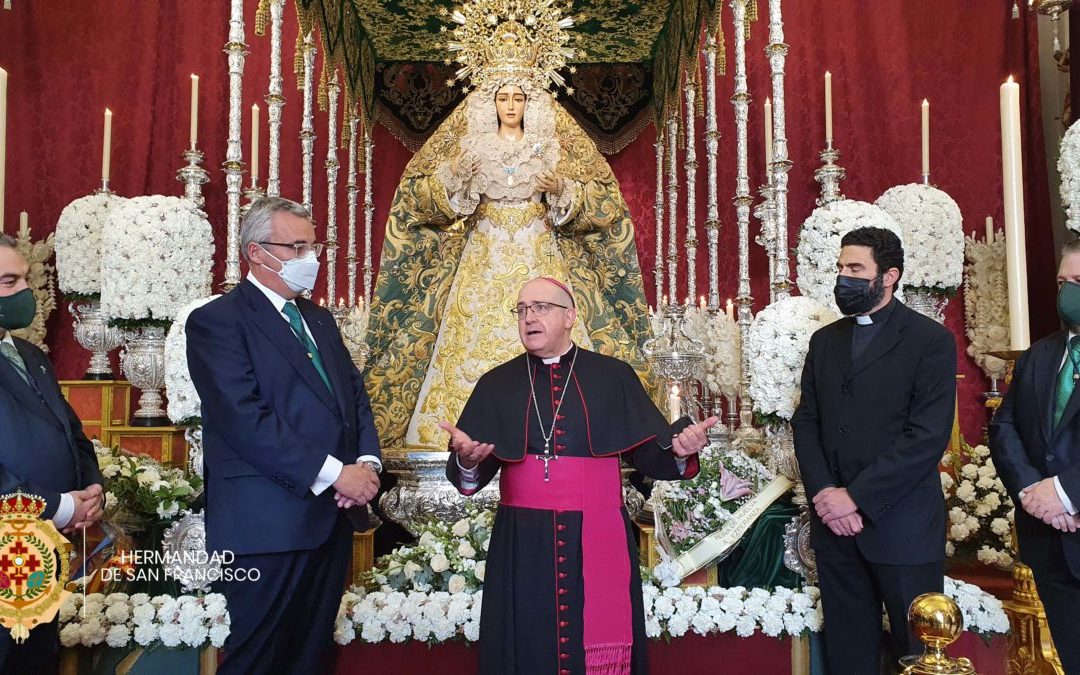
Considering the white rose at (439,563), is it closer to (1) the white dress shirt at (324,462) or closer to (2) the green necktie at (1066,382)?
(1) the white dress shirt at (324,462)

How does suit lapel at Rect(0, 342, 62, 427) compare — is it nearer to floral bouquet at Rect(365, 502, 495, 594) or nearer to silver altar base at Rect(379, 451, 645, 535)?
floral bouquet at Rect(365, 502, 495, 594)

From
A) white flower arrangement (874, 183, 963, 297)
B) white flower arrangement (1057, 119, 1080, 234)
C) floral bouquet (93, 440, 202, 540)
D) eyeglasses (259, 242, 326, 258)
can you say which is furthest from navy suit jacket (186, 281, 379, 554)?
white flower arrangement (874, 183, 963, 297)

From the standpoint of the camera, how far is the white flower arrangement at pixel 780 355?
3.62 metres

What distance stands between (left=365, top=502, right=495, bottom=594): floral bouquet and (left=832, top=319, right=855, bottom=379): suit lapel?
1.57 metres

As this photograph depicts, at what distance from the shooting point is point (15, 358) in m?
2.63

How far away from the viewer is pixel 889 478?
2.79 m

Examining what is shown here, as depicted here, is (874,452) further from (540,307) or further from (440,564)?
(440,564)

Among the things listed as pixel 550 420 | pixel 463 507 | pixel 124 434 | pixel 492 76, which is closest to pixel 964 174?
pixel 492 76

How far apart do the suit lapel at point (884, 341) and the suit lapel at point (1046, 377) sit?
421 mm

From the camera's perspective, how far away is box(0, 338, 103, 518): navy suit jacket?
8.08 feet

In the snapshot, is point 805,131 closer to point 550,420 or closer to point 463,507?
point 463,507

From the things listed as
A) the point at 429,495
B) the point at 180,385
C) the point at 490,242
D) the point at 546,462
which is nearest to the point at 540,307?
the point at 546,462

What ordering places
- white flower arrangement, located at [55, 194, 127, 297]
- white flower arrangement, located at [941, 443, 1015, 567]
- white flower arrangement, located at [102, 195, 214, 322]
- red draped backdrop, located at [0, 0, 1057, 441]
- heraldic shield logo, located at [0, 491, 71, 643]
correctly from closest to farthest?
heraldic shield logo, located at [0, 491, 71, 643], white flower arrangement, located at [941, 443, 1015, 567], white flower arrangement, located at [102, 195, 214, 322], white flower arrangement, located at [55, 194, 127, 297], red draped backdrop, located at [0, 0, 1057, 441]

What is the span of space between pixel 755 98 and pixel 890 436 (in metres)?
5.56
